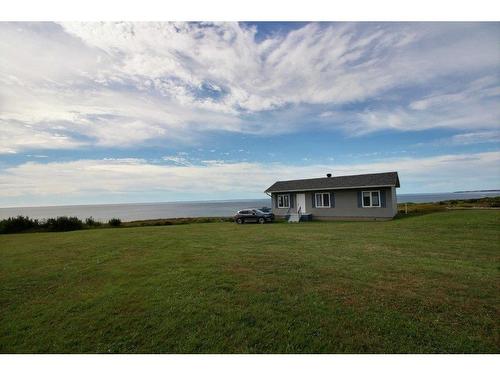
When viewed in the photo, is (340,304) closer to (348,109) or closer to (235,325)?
(235,325)

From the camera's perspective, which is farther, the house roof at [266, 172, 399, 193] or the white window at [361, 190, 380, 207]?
the white window at [361, 190, 380, 207]

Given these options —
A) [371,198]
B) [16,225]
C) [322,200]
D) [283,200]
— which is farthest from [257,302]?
[16,225]

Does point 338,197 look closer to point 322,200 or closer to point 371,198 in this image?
point 322,200

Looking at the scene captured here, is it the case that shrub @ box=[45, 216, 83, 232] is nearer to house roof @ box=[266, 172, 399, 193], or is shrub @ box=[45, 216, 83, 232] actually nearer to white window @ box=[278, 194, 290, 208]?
house roof @ box=[266, 172, 399, 193]

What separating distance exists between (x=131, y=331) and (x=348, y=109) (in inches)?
852

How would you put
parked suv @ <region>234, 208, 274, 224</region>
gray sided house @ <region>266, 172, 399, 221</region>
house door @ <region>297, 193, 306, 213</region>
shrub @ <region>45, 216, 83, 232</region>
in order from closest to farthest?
gray sided house @ <region>266, 172, 399, 221</region>, shrub @ <region>45, 216, 83, 232</region>, parked suv @ <region>234, 208, 274, 224</region>, house door @ <region>297, 193, 306, 213</region>

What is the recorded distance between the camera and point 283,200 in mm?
29234

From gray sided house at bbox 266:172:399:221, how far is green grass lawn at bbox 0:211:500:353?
12.6m

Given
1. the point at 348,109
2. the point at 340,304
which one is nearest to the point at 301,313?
the point at 340,304

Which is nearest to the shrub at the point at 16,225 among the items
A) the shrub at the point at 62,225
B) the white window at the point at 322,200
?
the shrub at the point at 62,225

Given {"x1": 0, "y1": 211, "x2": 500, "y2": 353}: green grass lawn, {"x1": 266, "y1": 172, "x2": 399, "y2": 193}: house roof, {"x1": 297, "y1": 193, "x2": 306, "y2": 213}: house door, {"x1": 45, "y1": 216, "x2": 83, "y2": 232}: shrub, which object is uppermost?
{"x1": 266, "y1": 172, "x2": 399, "y2": 193}: house roof

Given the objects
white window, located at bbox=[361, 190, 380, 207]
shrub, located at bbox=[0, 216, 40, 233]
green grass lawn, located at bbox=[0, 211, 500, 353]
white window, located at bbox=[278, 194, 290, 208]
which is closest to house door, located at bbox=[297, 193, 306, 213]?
white window, located at bbox=[278, 194, 290, 208]

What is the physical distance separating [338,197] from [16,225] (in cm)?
3123

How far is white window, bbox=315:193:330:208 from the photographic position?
86.5 ft
